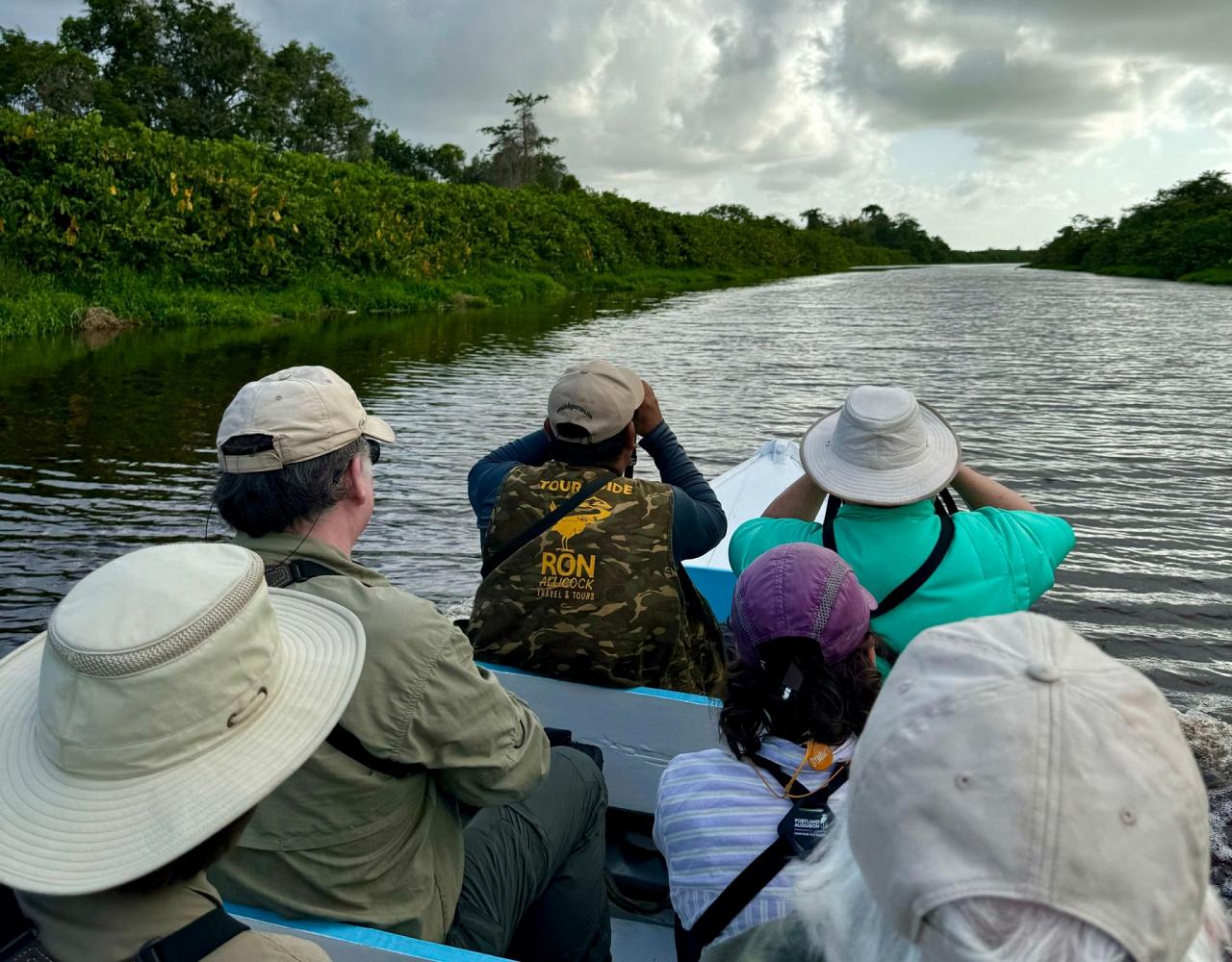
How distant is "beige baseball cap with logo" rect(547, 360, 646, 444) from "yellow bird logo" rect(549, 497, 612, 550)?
0.27 meters

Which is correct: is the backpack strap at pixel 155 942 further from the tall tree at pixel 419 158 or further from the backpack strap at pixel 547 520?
the tall tree at pixel 419 158

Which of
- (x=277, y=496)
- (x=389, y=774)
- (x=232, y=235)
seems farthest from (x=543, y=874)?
(x=232, y=235)

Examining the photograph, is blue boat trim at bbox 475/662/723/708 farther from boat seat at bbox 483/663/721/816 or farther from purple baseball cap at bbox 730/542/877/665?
purple baseball cap at bbox 730/542/877/665

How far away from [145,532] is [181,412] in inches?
173

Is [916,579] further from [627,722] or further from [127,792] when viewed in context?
[127,792]

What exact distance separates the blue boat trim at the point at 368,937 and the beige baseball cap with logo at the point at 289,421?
93cm

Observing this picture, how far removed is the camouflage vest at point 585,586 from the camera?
2.85m

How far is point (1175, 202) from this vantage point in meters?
69.1

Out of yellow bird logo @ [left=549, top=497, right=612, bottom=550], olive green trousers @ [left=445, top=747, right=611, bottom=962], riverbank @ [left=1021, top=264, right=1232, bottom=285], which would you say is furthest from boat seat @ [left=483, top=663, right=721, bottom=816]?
riverbank @ [left=1021, top=264, right=1232, bottom=285]

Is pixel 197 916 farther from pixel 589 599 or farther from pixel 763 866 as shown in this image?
pixel 589 599

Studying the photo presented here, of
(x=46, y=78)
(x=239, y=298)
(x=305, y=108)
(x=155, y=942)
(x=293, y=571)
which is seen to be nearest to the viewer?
(x=155, y=942)

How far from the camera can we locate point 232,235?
2261 cm

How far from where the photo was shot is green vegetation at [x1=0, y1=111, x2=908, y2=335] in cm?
1827

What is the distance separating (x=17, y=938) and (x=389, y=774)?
2.12ft
